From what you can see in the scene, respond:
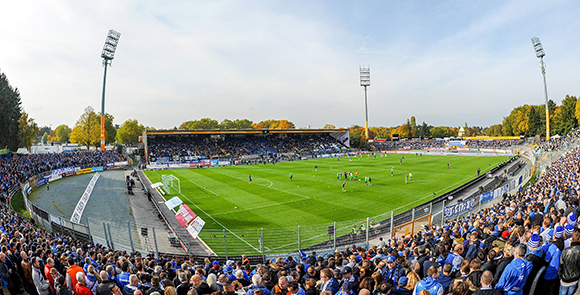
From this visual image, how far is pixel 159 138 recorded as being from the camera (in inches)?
2692

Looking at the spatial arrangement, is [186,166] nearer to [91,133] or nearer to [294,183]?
[294,183]

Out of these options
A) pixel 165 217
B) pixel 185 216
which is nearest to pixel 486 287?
pixel 185 216

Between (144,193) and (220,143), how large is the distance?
4302 cm

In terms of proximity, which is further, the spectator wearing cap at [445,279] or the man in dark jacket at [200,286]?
the man in dark jacket at [200,286]

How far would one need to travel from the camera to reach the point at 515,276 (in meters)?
4.41

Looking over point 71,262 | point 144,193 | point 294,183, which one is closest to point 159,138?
point 144,193

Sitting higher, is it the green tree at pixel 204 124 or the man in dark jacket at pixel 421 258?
the green tree at pixel 204 124

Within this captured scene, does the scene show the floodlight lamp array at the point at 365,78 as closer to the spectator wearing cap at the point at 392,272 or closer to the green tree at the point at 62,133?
the spectator wearing cap at the point at 392,272

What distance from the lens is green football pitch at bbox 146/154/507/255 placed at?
16.5 metres

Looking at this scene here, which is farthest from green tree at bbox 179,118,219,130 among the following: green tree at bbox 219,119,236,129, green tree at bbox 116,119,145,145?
green tree at bbox 116,119,145,145

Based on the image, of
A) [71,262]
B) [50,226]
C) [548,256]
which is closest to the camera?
[548,256]

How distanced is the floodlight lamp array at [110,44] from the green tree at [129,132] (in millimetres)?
52949

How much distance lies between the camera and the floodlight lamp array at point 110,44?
56.5m

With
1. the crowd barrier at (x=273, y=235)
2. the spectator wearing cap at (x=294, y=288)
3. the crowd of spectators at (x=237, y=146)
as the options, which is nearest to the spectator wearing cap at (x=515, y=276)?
the spectator wearing cap at (x=294, y=288)
